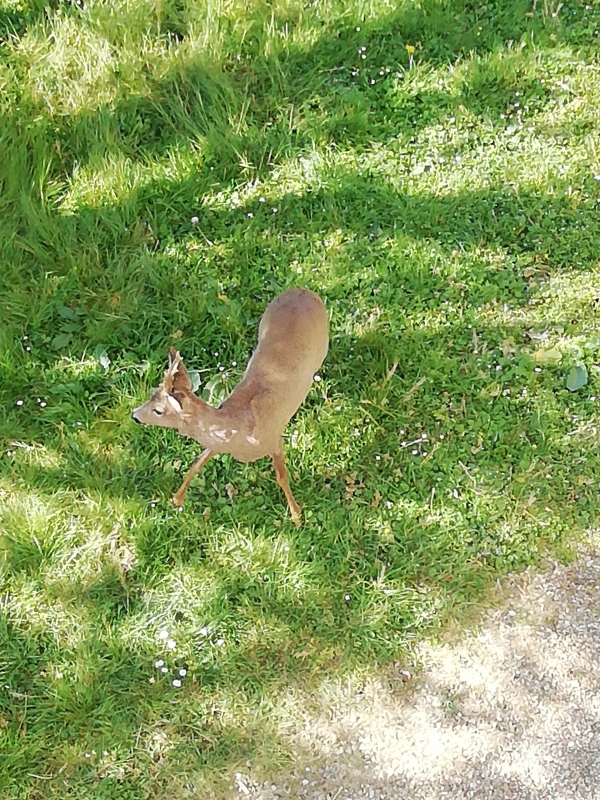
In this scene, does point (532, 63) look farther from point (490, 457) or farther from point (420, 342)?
point (490, 457)

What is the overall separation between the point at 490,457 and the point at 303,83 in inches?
83.2

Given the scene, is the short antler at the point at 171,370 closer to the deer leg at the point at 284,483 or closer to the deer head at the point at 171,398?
the deer head at the point at 171,398

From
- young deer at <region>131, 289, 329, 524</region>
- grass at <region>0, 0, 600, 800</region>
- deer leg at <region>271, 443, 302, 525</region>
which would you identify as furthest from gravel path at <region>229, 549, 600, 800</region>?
young deer at <region>131, 289, 329, 524</region>

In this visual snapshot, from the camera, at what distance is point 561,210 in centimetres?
384

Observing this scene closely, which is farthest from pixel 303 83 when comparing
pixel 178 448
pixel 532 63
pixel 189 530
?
pixel 189 530

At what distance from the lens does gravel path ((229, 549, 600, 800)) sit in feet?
9.49

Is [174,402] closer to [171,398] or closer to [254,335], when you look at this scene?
[171,398]

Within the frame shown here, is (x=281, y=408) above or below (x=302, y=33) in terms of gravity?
below

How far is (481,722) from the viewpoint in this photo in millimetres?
2980

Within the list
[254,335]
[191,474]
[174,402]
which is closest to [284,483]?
[191,474]

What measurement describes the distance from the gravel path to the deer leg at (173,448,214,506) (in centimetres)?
91

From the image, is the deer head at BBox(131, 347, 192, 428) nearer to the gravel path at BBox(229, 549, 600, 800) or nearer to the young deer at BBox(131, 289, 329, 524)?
the young deer at BBox(131, 289, 329, 524)

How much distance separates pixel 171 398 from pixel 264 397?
0.38 meters

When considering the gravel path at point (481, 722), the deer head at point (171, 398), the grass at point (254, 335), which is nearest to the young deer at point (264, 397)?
the deer head at point (171, 398)
